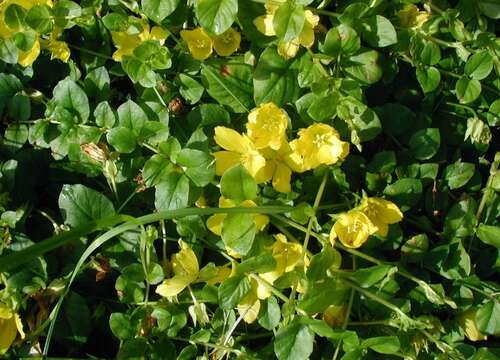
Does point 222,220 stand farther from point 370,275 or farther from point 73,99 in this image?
point 73,99

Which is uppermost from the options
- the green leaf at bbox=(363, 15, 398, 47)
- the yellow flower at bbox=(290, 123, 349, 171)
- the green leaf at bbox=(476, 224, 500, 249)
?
the green leaf at bbox=(363, 15, 398, 47)

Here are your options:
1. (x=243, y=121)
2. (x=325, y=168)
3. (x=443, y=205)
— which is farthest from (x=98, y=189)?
(x=443, y=205)

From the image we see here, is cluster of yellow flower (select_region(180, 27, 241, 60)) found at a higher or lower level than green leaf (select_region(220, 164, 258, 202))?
higher

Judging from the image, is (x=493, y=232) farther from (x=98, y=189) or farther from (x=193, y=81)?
(x=98, y=189)

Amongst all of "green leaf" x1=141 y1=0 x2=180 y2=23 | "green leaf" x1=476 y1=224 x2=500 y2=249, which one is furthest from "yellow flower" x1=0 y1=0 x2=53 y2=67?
"green leaf" x1=476 y1=224 x2=500 y2=249

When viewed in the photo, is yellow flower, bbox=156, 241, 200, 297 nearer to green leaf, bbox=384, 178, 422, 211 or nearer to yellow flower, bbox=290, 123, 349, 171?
yellow flower, bbox=290, 123, 349, 171

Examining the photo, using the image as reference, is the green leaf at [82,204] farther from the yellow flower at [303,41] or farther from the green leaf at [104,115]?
the yellow flower at [303,41]

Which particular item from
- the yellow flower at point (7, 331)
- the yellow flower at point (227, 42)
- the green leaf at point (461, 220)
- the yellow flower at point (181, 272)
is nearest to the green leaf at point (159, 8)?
the yellow flower at point (227, 42)

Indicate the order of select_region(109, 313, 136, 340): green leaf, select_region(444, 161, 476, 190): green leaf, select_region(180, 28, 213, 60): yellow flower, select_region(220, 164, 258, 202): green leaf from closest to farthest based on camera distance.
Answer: select_region(220, 164, 258, 202): green leaf < select_region(109, 313, 136, 340): green leaf < select_region(180, 28, 213, 60): yellow flower < select_region(444, 161, 476, 190): green leaf
